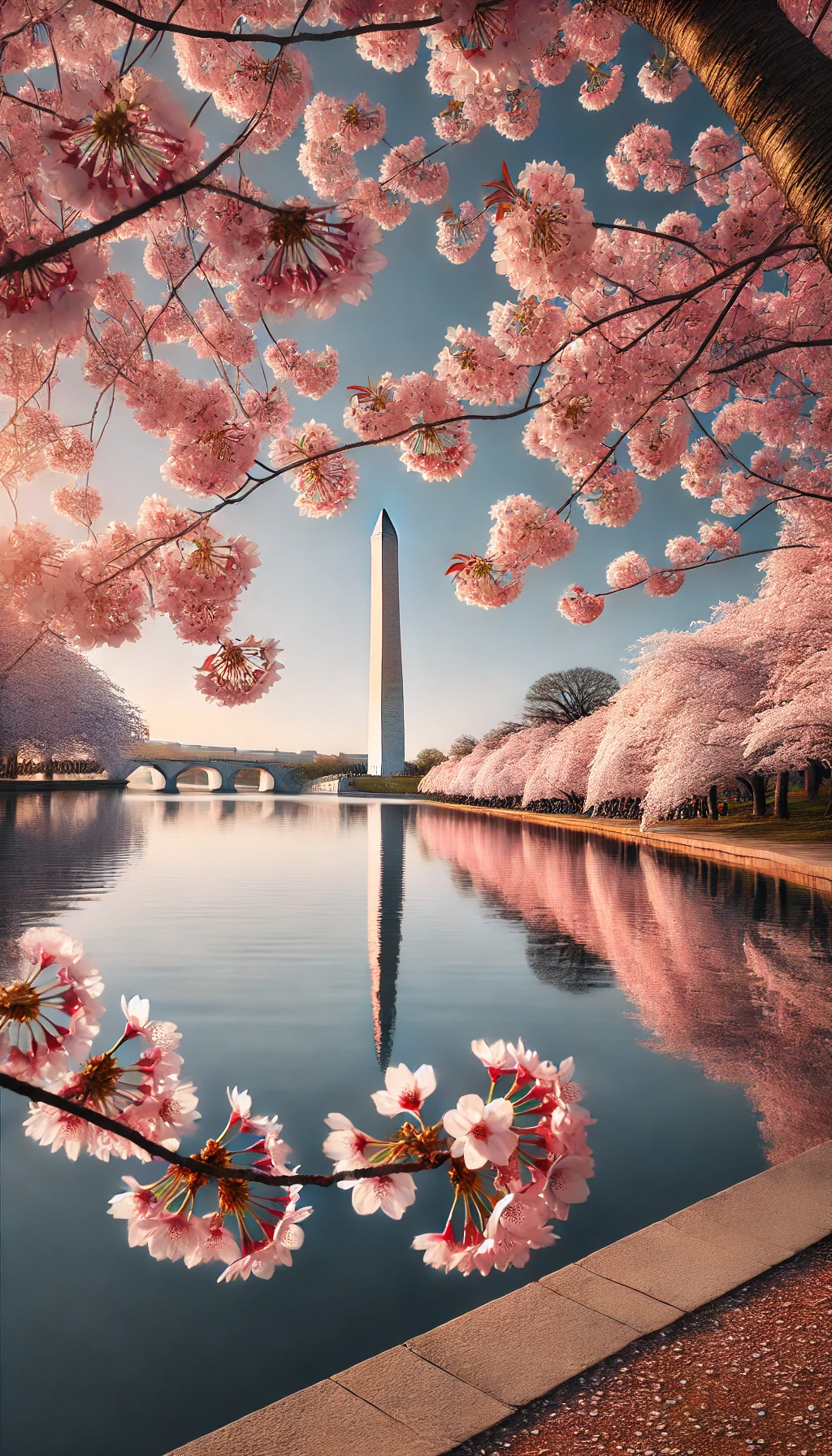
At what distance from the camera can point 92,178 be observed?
1321mm

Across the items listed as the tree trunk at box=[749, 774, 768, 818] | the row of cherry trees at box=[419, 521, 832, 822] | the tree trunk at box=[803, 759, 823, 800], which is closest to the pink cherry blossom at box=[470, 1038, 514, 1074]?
the row of cherry trees at box=[419, 521, 832, 822]

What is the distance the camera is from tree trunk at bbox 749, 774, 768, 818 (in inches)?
897

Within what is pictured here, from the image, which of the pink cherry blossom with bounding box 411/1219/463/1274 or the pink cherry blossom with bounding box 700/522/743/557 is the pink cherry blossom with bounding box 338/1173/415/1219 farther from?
the pink cherry blossom with bounding box 700/522/743/557

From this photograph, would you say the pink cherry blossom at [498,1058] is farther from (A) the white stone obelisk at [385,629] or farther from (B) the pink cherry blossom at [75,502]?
(A) the white stone obelisk at [385,629]

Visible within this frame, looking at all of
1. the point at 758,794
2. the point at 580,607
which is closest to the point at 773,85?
the point at 580,607

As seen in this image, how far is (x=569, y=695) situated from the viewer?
45312 millimetres

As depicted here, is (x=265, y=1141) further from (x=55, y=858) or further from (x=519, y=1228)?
(x=55, y=858)

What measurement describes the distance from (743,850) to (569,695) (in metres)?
30.5

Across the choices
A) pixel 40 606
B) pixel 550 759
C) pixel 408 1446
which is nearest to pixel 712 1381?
pixel 408 1446

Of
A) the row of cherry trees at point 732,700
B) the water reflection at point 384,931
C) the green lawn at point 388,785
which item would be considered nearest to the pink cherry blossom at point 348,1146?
the water reflection at point 384,931

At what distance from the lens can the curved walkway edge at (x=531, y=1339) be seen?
1697 millimetres

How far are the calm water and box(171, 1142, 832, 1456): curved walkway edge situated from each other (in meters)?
0.53

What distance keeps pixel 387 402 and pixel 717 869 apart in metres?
12.2

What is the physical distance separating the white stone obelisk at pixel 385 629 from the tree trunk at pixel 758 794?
2502cm
